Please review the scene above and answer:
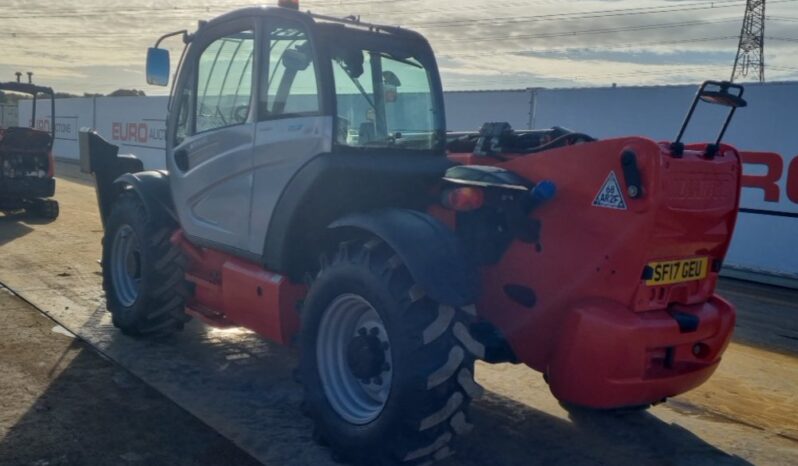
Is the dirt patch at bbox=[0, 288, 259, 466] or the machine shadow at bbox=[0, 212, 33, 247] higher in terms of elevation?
the dirt patch at bbox=[0, 288, 259, 466]

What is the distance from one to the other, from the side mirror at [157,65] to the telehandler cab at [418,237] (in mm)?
28

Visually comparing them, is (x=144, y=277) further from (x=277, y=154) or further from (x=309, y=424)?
(x=309, y=424)

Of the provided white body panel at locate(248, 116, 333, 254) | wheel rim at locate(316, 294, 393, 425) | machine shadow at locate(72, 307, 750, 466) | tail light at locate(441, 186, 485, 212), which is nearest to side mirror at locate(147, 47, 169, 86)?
white body panel at locate(248, 116, 333, 254)

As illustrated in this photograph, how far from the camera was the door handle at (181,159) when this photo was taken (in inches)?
242

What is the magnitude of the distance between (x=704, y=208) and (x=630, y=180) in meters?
0.54

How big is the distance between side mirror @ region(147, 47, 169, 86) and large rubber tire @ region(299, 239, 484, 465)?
8.62 ft

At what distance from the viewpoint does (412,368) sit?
400 centimetres

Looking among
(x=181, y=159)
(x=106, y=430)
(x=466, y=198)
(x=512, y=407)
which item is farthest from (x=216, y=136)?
(x=512, y=407)

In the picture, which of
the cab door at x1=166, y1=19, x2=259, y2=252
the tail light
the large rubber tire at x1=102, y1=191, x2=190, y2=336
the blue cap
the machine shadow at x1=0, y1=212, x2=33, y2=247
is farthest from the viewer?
the machine shadow at x1=0, y1=212, x2=33, y2=247

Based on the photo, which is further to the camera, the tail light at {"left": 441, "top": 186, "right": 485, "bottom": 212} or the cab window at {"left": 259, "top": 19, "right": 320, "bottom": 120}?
the cab window at {"left": 259, "top": 19, "right": 320, "bottom": 120}

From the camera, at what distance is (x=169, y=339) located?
6746mm

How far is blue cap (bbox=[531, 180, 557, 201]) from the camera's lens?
4.14 metres

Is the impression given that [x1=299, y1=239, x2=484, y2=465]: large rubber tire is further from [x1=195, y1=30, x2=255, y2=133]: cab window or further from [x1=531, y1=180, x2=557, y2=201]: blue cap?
[x1=195, y1=30, x2=255, y2=133]: cab window

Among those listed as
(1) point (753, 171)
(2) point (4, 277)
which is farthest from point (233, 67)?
(1) point (753, 171)
